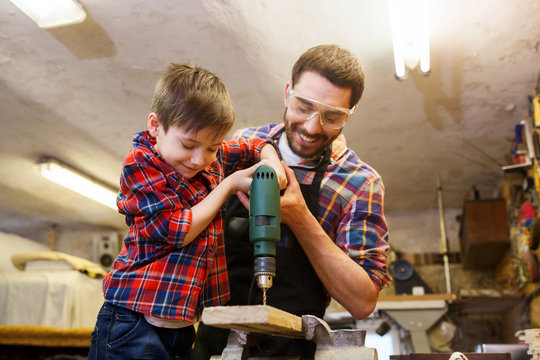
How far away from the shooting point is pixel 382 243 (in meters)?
1.97

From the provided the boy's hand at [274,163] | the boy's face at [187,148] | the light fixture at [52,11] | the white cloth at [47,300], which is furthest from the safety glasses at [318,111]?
the white cloth at [47,300]

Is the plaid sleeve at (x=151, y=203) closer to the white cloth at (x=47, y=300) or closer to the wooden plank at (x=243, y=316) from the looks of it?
the wooden plank at (x=243, y=316)

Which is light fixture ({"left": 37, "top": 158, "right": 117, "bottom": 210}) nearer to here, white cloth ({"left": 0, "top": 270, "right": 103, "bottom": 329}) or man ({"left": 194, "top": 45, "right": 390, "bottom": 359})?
white cloth ({"left": 0, "top": 270, "right": 103, "bottom": 329})

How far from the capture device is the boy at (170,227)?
4.81 ft

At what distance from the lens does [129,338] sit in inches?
57.0

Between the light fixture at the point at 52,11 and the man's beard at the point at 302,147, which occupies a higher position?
the light fixture at the point at 52,11

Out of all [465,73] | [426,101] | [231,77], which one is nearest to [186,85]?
[231,77]

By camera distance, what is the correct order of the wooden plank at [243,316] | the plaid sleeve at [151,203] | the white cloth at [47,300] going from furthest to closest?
the white cloth at [47,300], the plaid sleeve at [151,203], the wooden plank at [243,316]

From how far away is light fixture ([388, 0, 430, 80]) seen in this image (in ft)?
10.1

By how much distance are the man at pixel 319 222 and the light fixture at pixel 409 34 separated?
3.98 ft

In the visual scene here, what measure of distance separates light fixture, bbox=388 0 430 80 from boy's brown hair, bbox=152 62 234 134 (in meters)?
1.79

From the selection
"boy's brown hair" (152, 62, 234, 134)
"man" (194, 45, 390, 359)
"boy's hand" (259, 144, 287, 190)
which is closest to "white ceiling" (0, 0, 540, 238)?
"man" (194, 45, 390, 359)

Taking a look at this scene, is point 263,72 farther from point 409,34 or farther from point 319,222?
point 319,222

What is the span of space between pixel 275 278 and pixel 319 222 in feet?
0.91
